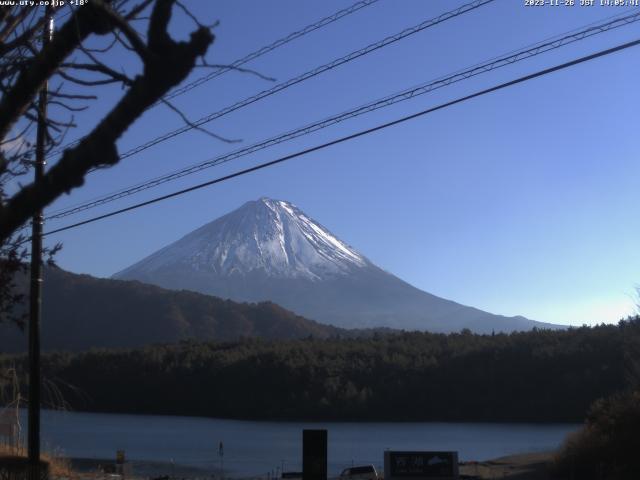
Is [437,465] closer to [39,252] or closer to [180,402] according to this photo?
[39,252]

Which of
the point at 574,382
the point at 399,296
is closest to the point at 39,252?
the point at 574,382

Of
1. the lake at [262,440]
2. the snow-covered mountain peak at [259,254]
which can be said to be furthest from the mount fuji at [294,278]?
the lake at [262,440]

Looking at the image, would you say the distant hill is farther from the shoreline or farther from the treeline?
the shoreline

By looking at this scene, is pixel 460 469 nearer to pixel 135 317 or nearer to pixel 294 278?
pixel 135 317

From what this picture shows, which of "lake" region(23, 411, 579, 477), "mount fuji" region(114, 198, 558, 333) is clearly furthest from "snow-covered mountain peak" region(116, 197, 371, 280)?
"lake" region(23, 411, 579, 477)

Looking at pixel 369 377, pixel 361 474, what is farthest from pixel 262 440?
pixel 369 377

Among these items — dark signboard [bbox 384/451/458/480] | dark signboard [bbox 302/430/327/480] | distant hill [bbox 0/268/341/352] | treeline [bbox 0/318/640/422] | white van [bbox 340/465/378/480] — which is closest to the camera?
dark signboard [bbox 302/430/327/480]

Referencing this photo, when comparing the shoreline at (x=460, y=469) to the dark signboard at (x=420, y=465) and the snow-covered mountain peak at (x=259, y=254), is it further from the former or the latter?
the snow-covered mountain peak at (x=259, y=254)
